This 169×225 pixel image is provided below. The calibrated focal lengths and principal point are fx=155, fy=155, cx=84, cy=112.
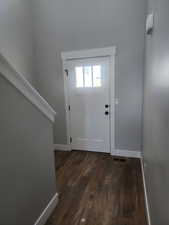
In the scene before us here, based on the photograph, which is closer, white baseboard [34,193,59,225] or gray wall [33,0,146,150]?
white baseboard [34,193,59,225]

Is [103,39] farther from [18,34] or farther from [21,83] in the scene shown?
[21,83]

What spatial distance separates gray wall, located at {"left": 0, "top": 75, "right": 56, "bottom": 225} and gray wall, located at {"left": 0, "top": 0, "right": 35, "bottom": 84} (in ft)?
6.11

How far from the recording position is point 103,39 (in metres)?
3.06

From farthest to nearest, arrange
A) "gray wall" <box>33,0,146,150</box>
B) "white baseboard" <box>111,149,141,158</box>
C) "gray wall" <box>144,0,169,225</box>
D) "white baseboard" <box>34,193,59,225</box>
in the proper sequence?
"white baseboard" <box>111,149,141,158</box> → "gray wall" <box>33,0,146,150</box> → "white baseboard" <box>34,193,59,225</box> → "gray wall" <box>144,0,169,225</box>

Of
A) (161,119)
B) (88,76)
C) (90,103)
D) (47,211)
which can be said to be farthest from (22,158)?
(88,76)

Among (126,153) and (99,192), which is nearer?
(99,192)

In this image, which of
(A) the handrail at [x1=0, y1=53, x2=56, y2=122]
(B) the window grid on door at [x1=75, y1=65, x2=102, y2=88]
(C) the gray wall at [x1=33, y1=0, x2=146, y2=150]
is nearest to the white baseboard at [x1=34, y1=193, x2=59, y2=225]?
(A) the handrail at [x1=0, y1=53, x2=56, y2=122]

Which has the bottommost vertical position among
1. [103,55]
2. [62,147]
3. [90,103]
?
[62,147]

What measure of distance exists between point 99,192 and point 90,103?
178cm

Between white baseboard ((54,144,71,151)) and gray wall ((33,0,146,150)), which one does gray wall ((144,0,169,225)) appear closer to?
gray wall ((33,0,146,150))

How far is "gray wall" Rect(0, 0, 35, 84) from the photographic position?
2795 mm

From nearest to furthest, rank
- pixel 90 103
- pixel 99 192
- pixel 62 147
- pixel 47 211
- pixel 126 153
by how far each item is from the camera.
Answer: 1. pixel 47 211
2. pixel 99 192
3. pixel 126 153
4. pixel 90 103
5. pixel 62 147

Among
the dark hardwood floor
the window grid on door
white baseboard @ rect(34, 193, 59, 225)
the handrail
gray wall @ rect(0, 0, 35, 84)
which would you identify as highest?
gray wall @ rect(0, 0, 35, 84)

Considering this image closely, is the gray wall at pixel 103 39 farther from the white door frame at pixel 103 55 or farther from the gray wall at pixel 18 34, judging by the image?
the gray wall at pixel 18 34
